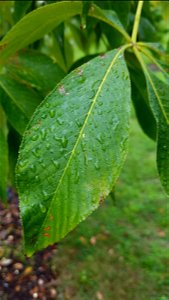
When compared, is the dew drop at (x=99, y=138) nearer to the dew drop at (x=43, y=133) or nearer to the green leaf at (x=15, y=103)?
the dew drop at (x=43, y=133)

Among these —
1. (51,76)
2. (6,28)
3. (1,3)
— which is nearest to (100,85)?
(51,76)

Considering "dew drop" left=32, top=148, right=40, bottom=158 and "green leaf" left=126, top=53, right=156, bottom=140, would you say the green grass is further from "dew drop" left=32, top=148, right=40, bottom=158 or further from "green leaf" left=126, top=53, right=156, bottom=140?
"dew drop" left=32, top=148, right=40, bottom=158

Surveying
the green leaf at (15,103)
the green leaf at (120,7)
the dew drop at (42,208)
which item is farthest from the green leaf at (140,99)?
the dew drop at (42,208)

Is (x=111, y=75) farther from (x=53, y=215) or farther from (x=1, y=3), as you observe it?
(x=1, y=3)

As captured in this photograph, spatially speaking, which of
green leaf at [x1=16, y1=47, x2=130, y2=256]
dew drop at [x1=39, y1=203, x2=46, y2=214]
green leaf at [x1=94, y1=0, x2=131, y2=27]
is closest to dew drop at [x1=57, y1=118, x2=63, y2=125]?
green leaf at [x1=16, y1=47, x2=130, y2=256]

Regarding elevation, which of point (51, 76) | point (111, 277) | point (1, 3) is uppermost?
point (1, 3)

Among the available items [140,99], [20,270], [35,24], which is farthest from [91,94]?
[20,270]

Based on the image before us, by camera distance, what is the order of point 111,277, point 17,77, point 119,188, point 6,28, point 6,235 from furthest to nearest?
1. point 119,188
2. point 111,277
3. point 6,235
4. point 6,28
5. point 17,77
